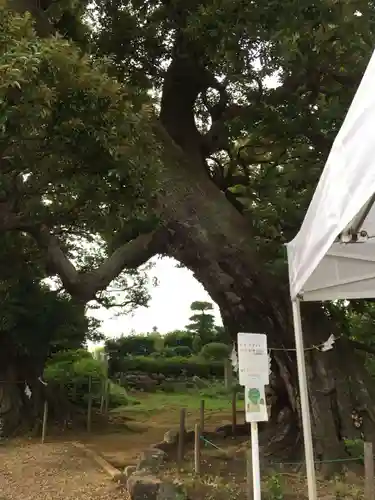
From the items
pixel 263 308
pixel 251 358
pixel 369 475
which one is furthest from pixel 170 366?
pixel 251 358

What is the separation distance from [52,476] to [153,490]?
2284mm

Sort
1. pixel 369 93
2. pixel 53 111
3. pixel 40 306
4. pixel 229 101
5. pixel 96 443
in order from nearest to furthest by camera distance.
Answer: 1. pixel 369 93
2. pixel 53 111
3. pixel 229 101
4. pixel 96 443
5. pixel 40 306

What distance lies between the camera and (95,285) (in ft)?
23.7

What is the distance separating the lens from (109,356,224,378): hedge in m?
19.6

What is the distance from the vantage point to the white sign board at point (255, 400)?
3334mm

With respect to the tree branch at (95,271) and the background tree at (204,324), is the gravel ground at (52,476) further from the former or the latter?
the background tree at (204,324)

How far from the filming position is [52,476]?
6.64 metres

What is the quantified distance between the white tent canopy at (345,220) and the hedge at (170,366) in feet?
51.8

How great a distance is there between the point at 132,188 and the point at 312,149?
2913 mm

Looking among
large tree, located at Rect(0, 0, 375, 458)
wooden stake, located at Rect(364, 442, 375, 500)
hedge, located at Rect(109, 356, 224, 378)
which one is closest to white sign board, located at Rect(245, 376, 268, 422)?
wooden stake, located at Rect(364, 442, 375, 500)

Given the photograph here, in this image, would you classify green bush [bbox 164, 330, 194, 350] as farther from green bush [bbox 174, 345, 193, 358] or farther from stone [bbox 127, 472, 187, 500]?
stone [bbox 127, 472, 187, 500]

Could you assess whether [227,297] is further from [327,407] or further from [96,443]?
[96,443]

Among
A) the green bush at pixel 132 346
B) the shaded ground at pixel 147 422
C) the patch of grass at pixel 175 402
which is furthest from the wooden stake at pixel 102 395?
the green bush at pixel 132 346

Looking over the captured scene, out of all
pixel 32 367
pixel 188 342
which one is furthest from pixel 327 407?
pixel 188 342
